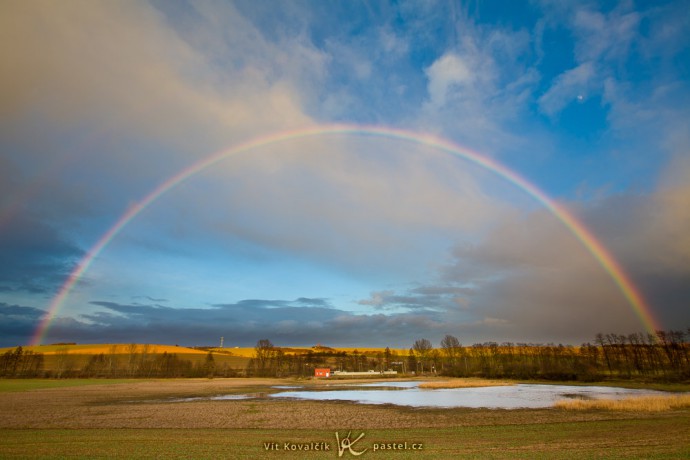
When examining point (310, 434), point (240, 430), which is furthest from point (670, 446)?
point (240, 430)

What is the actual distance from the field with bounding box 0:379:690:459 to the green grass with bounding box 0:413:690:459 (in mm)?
49

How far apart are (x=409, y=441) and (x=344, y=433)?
16.8 ft

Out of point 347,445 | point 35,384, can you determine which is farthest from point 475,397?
point 35,384

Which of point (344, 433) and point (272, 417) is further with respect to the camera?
point (272, 417)

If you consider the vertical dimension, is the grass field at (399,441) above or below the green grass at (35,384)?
above

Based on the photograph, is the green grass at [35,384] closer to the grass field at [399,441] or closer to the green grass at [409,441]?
the green grass at [409,441]

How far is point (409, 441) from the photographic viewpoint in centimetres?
2175

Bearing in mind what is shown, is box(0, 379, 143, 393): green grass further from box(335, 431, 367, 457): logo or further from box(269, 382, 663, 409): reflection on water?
box(335, 431, 367, 457): logo

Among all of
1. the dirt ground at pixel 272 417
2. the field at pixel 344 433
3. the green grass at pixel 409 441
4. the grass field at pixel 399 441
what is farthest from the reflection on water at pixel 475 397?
the grass field at pixel 399 441

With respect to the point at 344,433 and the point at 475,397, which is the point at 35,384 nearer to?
the point at 475,397

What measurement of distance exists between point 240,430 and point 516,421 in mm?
19883

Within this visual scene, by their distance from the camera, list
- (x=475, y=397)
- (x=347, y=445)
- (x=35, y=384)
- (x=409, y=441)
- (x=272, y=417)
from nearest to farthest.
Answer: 1. (x=347, y=445)
2. (x=409, y=441)
3. (x=272, y=417)
4. (x=475, y=397)
5. (x=35, y=384)

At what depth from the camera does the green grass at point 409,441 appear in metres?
18.0

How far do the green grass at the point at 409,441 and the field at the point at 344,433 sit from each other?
5 centimetres
